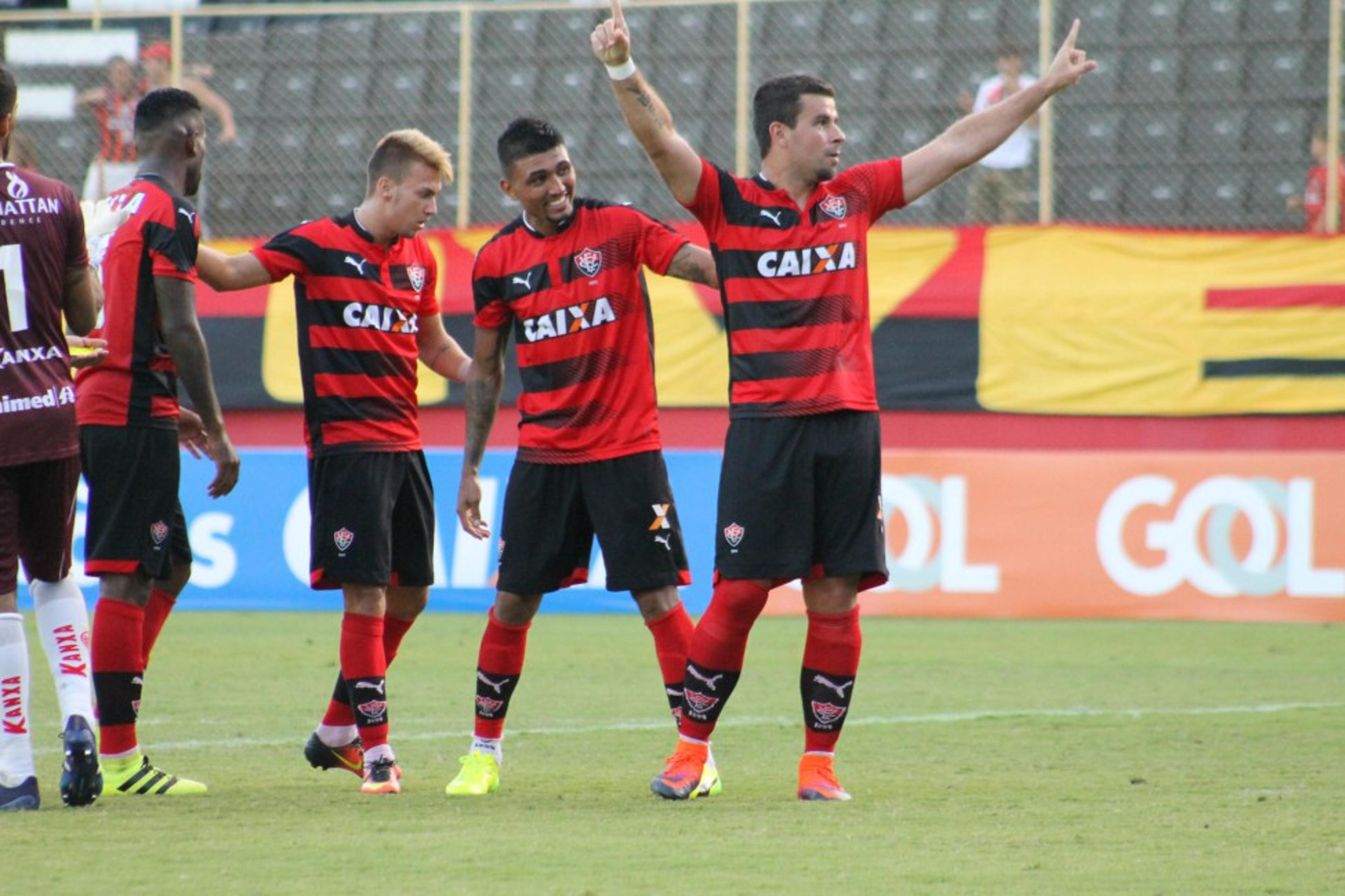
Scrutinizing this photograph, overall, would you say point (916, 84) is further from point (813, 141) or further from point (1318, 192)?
point (813, 141)

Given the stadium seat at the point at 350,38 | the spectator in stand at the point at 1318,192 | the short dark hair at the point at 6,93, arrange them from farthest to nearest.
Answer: the stadium seat at the point at 350,38, the spectator in stand at the point at 1318,192, the short dark hair at the point at 6,93

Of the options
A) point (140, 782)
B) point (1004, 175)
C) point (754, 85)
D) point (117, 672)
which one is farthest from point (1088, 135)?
point (140, 782)

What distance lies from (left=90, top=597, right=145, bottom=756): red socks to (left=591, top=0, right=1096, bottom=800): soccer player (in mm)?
1648

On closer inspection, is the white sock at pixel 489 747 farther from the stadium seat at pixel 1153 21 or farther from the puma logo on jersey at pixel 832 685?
the stadium seat at pixel 1153 21

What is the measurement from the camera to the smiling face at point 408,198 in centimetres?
643

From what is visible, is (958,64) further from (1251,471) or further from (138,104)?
(138,104)

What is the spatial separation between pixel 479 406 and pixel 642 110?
126 cm

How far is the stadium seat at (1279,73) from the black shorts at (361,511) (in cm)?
1119

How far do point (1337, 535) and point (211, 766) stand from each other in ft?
26.3

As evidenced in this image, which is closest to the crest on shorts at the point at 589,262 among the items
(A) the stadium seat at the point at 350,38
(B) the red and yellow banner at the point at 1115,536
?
(B) the red and yellow banner at the point at 1115,536

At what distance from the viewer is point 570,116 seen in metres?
17.7

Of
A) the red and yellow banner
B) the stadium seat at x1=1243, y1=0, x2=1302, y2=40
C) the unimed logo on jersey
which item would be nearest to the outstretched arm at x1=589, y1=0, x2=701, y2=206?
the red and yellow banner

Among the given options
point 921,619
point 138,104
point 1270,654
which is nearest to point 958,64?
point 921,619

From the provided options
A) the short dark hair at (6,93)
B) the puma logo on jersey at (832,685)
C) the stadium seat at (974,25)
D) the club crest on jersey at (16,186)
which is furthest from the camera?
the stadium seat at (974,25)
